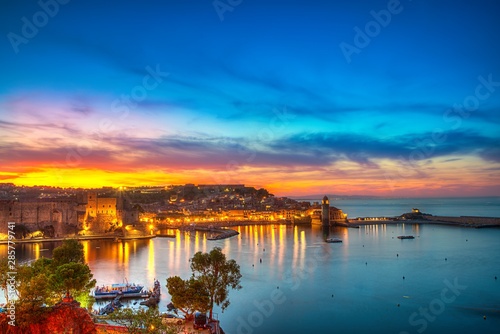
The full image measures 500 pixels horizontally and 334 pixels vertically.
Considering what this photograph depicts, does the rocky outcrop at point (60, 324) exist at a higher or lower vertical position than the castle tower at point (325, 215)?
lower

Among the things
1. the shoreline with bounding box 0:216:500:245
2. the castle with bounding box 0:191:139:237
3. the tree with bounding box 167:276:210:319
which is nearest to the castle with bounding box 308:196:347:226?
the shoreline with bounding box 0:216:500:245

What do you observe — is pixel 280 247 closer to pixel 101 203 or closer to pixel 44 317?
pixel 101 203

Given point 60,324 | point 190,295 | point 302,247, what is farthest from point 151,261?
point 60,324

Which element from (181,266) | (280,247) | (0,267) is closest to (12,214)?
(181,266)

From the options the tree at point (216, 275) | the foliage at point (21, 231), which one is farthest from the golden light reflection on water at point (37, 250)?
the tree at point (216, 275)

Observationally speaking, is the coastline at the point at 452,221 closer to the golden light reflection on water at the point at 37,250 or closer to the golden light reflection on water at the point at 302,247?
the golden light reflection on water at the point at 302,247

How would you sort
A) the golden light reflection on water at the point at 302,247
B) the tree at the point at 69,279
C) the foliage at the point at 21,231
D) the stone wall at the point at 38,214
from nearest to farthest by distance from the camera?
the tree at the point at 69,279 < the golden light reflection on water at the point at 302,247 < the foliage at the point at 21,231 < the stone wall at the point at 38,214
